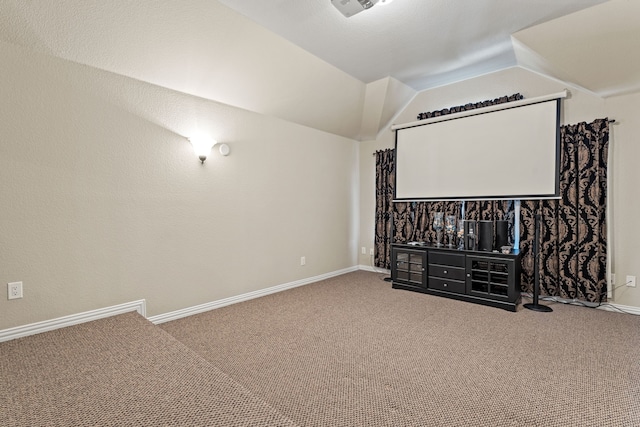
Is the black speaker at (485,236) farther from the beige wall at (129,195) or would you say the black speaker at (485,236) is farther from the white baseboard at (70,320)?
the white baseboard at (70,320)

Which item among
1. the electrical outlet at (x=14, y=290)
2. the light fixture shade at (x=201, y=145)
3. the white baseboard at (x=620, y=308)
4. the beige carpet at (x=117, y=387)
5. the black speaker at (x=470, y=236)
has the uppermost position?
the light fixture shade at (x=201, y=145)

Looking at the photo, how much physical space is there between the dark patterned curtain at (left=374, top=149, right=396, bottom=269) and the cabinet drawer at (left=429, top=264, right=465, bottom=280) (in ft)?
3.47

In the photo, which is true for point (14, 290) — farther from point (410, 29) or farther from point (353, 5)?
point (410, 29)

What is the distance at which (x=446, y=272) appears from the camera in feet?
12.5

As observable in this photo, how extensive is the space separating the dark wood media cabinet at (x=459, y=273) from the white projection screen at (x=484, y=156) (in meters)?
0.83

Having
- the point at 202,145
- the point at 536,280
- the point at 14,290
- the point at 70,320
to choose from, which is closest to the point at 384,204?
the point at 536,280

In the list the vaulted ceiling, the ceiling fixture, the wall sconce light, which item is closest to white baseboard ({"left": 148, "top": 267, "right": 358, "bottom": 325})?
the wall sconce light

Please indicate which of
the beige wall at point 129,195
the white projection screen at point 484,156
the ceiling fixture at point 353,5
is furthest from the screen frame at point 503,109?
→ the ceiling fixture at point 353,5

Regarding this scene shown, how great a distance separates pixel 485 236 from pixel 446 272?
2.01ft

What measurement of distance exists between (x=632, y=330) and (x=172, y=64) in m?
4.69

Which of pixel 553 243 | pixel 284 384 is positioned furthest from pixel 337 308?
pixel 553 243

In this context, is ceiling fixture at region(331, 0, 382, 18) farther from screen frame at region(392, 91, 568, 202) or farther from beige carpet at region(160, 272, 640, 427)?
beige carpet at region(160, 272, 640, 427)

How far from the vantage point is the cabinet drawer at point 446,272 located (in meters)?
3.70

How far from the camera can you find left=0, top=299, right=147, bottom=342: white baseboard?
7.32ft
